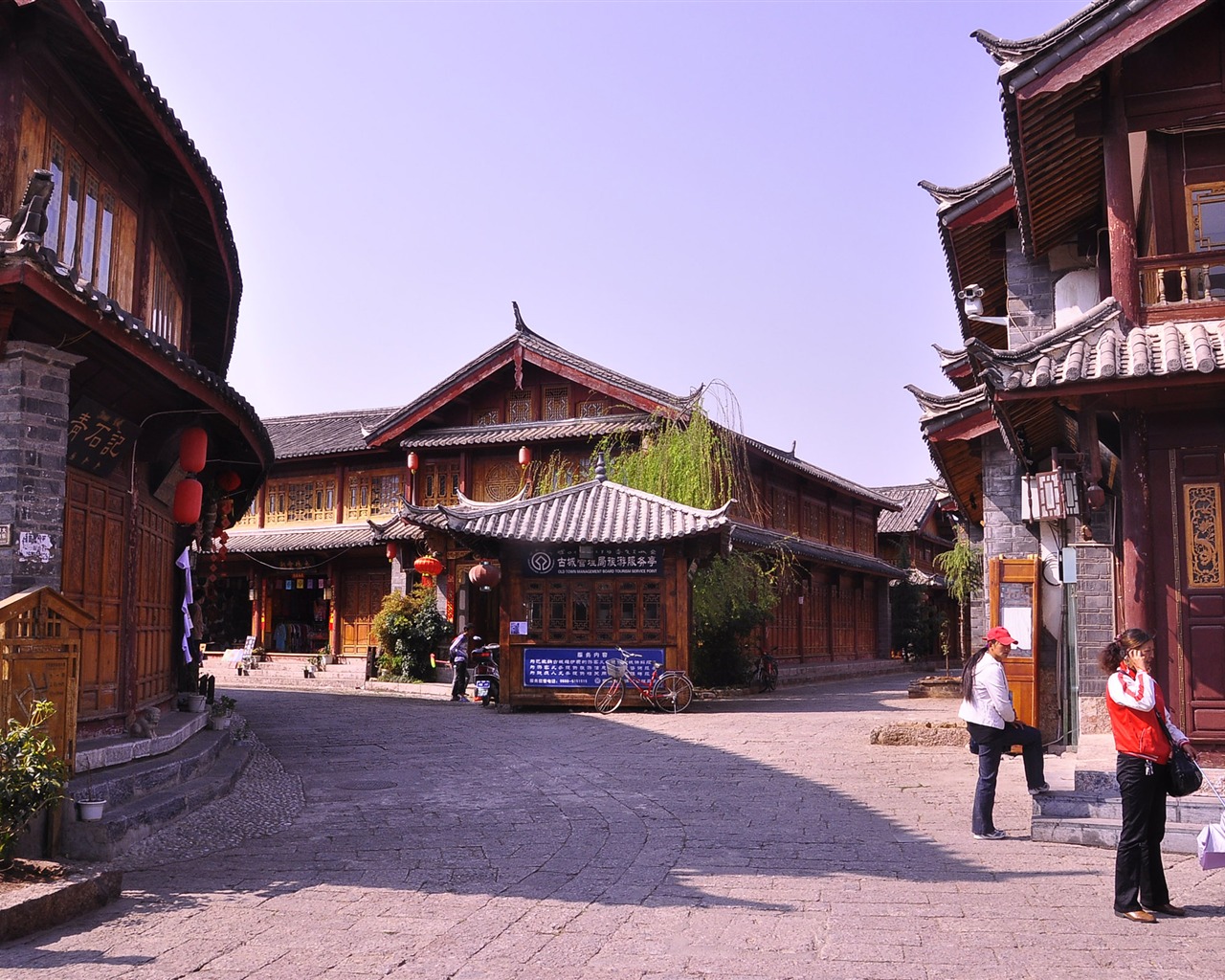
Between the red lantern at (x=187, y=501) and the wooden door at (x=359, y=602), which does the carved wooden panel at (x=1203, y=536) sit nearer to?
the red lantern at (x=187, y=501)

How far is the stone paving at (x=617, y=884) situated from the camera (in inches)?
210

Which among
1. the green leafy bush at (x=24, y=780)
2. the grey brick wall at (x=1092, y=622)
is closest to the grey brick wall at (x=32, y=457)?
the green leafy bush at (x=24, y=780)

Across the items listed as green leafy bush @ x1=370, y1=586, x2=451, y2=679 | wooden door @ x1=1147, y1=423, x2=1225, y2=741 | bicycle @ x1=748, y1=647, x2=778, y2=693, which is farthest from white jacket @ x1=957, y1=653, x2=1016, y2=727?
green leafy bush @ x1=370, y1=586, x2=451, y2=679

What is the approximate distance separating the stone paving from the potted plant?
160 centimetres

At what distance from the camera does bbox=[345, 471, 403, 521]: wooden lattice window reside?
99.7ft

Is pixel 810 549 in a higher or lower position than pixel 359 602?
higher

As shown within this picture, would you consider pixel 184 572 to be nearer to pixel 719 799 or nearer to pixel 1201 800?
pixel 719 799

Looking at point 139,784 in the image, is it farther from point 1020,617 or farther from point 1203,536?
point 1020,617

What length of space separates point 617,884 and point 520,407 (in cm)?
2211

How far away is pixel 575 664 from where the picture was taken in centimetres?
1944

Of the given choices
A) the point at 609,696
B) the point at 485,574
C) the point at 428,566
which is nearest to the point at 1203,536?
the point at 609,696

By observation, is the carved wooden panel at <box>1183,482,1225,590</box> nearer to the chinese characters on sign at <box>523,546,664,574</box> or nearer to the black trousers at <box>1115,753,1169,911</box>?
the black trousers at <box>1115,753,1169,911</box>

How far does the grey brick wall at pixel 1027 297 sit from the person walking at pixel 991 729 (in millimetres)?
5175

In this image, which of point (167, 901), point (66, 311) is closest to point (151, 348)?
point (66, 311)
